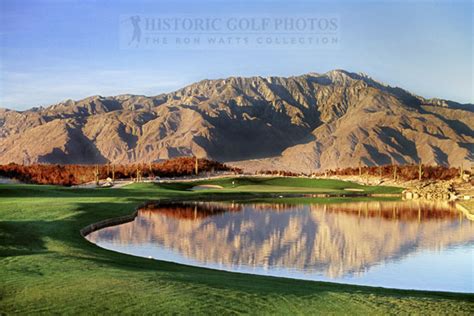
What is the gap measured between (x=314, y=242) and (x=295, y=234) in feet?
9.28

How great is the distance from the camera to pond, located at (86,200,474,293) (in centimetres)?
2036

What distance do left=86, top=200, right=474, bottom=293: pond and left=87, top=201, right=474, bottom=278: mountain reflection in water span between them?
38mm

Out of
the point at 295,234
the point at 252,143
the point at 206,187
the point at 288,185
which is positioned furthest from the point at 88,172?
the point at 252,143

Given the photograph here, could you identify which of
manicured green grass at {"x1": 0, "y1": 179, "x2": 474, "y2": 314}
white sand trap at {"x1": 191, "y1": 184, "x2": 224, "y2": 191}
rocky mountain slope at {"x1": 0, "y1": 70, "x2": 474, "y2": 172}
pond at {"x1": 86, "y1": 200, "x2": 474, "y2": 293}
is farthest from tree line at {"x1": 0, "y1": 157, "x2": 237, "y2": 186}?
rocky mountain slope at {"x1": 0, "y1": 70, "x2": 474, "y2": 172}

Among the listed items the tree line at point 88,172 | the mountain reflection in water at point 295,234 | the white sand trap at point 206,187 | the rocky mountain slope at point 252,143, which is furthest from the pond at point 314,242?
the rocky mountain slope at point 252,143

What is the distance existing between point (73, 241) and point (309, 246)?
9.92 metres

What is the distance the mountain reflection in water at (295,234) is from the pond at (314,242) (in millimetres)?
38

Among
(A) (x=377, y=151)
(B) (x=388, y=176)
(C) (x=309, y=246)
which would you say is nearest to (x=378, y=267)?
(C) (x=309, y=246)

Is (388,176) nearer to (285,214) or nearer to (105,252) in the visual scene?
(285,214)

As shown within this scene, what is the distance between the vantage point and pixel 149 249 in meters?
24.9

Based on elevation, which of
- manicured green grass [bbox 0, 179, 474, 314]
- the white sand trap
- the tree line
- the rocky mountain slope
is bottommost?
the white sand trap

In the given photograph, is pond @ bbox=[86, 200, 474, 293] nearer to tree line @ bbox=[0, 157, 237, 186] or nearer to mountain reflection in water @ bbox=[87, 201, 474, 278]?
mountain reflection in water @ bbox=[87, 201, 474, 278]

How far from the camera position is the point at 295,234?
100.0ft

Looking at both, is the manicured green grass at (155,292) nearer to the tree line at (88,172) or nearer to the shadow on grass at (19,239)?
the shadow on grass at (19,239)
